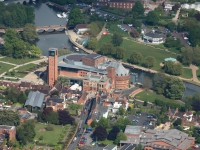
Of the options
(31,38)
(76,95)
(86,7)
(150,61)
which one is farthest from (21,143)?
(86,7)

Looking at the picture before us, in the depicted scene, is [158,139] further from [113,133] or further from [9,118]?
[9,118]

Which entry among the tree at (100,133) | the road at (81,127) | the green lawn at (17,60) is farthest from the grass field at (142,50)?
the tree at (100,133)

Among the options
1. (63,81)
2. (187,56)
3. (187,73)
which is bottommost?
(187,73)

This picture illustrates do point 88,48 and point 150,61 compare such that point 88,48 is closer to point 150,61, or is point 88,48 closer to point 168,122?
point 150,61

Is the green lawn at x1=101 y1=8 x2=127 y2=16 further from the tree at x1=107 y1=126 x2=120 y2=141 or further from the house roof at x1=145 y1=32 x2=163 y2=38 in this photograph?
the tree at x1=107 y1=126 x2=120 y2=141

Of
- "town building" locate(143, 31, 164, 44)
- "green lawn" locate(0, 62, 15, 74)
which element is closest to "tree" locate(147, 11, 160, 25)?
"town building" locate(143, 31, 164, 44)

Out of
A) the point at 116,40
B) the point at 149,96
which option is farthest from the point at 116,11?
the point at 149,96

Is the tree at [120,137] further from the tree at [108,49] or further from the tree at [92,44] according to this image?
the tree at [92,44]
